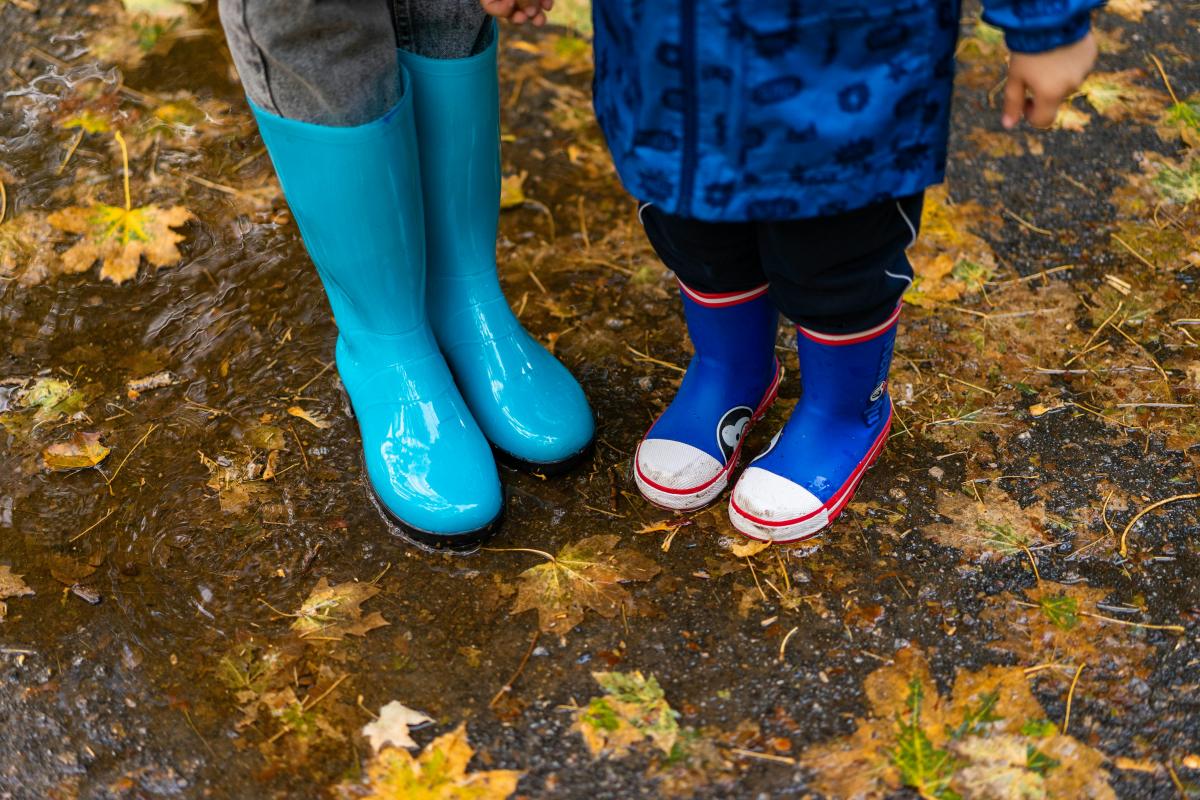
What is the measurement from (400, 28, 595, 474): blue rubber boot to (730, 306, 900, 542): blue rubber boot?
0.82 ft

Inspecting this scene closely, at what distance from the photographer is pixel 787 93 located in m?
0.95

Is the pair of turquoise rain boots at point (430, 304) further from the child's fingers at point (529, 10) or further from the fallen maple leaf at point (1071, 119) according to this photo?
the fallen maple leaf at point (1071, 119)

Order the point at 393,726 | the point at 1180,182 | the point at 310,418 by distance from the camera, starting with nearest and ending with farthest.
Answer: the point at 393,726
the point at 310,418
the point at 1180,182

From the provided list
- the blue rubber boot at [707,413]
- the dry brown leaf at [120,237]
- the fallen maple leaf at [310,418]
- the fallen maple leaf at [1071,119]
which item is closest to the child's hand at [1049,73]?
→ the blue rubber boot at [707,413]

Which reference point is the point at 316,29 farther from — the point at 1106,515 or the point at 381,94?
the point at 1106,515

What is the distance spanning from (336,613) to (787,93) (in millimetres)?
810

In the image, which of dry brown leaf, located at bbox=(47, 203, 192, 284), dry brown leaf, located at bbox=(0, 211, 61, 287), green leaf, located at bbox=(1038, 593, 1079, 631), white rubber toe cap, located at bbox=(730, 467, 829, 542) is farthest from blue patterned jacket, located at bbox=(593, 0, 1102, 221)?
dry brown leaf, located at bbox=(0, 211, 61, 287)

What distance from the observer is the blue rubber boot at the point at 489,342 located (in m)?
1.34

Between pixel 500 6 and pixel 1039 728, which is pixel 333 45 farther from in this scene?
pixel 1039 728

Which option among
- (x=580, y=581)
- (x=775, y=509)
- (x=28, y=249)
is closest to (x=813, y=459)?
(x=775, y=509)

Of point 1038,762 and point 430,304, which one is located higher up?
point 430,304

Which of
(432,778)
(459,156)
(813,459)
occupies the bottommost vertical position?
(432,778)

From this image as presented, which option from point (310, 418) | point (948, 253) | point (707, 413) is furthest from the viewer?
point (948, 253)

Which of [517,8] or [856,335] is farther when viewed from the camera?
[856,335]
